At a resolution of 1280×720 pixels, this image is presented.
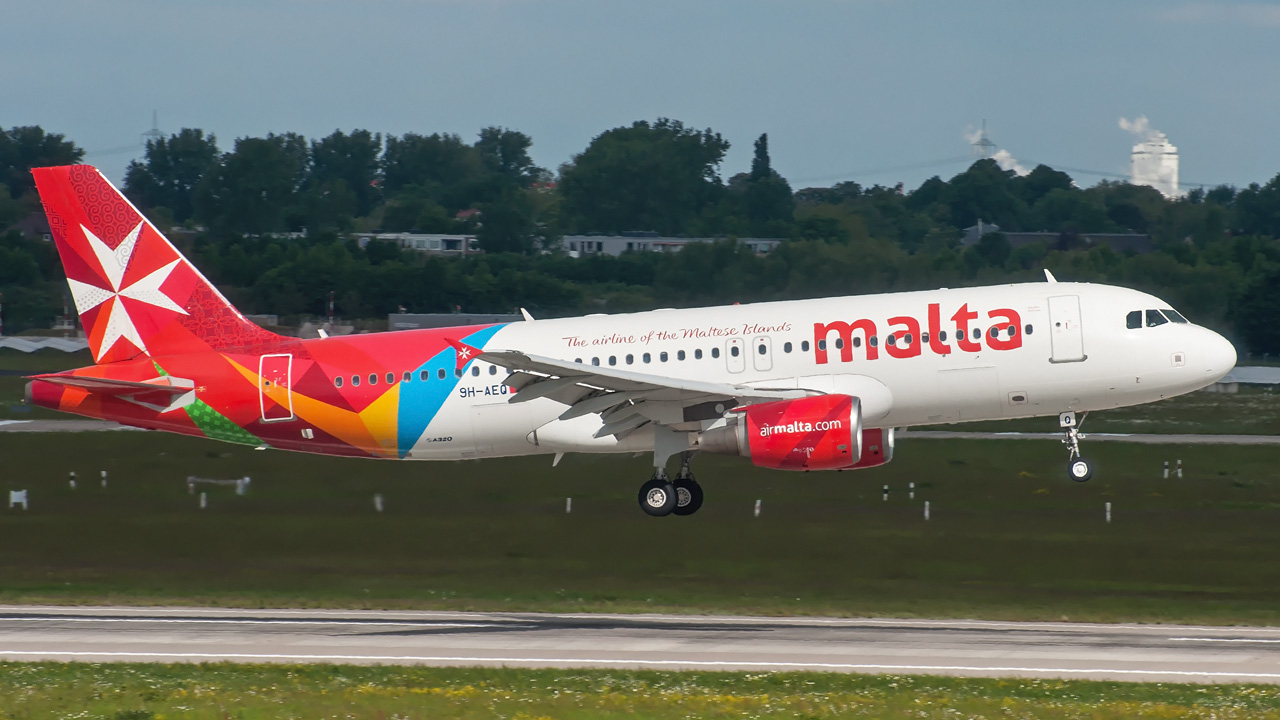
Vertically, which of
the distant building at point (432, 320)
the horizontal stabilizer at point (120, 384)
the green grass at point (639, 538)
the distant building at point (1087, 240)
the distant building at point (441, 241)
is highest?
the distant building at point (441, 241)

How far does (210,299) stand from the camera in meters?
40.1

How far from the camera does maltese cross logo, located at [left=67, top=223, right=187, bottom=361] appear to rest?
39719 mm

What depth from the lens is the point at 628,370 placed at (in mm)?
36812

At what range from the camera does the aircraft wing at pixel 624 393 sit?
34844 mm

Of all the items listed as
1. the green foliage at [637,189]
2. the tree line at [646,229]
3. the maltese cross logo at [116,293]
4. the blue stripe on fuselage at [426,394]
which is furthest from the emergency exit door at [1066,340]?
the green foliage at [637,189]

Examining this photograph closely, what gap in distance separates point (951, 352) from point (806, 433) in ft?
12.5

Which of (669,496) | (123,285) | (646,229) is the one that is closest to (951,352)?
(669,496)

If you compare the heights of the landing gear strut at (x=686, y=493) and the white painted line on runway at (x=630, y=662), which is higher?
the landing gear strut at (x=686, y=493)

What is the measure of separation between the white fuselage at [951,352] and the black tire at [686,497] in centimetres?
297

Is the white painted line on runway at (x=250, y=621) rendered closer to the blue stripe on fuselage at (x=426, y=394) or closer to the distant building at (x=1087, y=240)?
the blue stripe on fuselage at (x=426, y=394)

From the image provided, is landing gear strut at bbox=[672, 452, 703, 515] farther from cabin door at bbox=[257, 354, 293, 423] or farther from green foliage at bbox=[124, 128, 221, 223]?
green foliage at bbox=[124, 128, 221, 223]

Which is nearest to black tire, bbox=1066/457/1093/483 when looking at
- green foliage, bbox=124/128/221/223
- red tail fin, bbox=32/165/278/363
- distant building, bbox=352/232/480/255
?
red tail fin, bbox=32/165/278/363

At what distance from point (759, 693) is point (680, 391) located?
9770 millimetres

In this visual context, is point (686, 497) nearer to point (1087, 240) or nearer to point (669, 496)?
point (669, 496)
